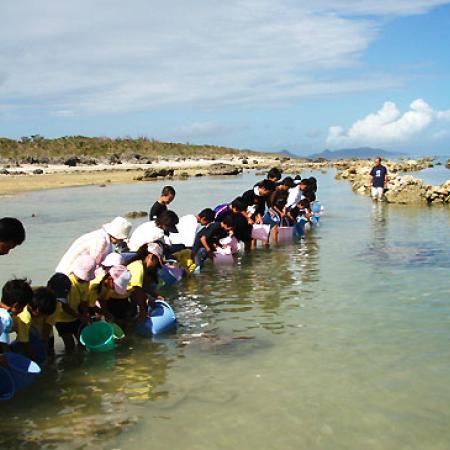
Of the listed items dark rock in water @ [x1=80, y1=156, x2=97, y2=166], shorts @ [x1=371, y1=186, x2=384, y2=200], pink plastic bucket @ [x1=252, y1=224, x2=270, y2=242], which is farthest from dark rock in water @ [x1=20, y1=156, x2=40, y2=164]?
pink plastic bucket @ [x1=252, y1=224, x2=270, y2=242]

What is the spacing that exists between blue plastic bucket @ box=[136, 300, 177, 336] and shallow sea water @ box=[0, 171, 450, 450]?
0.13 meters

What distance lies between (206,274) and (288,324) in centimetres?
351

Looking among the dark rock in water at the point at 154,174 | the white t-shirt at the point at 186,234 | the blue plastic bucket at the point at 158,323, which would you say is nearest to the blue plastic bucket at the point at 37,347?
the blue plastic bucket at the point at 158,323

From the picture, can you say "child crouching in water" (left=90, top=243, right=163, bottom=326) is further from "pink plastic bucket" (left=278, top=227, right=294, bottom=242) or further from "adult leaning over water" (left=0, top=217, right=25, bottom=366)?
"pink plastic bucket" (left=278, top=227, right=294, bottom=242)

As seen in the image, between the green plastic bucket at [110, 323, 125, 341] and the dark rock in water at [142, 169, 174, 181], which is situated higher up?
the dark rock in water at [142, 169, 174, 181]

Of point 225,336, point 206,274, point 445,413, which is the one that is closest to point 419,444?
point 445,413

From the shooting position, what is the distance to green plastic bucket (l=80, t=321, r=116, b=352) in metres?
6.90

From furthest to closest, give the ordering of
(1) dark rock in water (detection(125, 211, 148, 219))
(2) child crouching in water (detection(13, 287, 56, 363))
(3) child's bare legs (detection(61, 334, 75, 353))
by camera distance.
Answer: (1) dark rock in water (detection(125, 211, 148, 219))
(3) child's bare legs (detection(61, 334, 75, 353))
(2) child crouching in water (detection(13, 287, 56, 363))

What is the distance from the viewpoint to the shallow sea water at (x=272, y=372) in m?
4.95

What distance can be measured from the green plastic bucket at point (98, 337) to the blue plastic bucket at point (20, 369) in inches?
45.7

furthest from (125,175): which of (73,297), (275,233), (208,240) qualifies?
(73,297)

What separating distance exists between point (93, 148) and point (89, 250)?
209ft

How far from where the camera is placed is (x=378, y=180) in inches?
917

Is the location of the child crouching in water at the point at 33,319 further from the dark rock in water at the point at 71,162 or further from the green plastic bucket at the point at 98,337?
the dark rock in water at the point at 71,162
